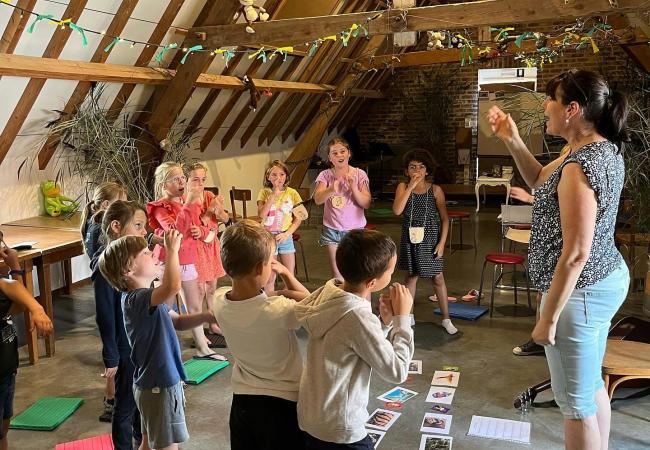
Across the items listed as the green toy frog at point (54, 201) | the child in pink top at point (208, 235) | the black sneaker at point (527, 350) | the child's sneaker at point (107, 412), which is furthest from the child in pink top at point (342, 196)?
the green toy frog at point (54, 201)

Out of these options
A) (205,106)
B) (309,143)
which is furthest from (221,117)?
(309,143)

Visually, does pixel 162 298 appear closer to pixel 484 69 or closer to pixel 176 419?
pixel 176 419

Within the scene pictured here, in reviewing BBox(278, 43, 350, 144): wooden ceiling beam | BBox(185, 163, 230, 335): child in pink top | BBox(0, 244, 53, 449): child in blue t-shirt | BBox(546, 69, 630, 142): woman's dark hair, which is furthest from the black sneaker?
BBox(278, 43, 350, 144): wooden ceiling beam

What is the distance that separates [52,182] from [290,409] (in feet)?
15.0

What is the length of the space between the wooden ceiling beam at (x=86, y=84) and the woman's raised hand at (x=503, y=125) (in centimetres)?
356

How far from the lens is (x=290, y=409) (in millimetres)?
1912

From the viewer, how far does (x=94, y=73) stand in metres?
5.09

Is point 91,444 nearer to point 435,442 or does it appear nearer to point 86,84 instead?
point 435,442

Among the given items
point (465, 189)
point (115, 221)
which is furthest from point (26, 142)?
point (465, 189)

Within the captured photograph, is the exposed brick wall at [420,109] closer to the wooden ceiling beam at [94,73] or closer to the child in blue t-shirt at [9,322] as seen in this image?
the wooden ceiling beam at [94,73]

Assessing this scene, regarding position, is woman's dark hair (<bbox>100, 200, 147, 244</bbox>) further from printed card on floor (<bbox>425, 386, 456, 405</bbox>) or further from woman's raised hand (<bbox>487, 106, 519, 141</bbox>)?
printed card on floor (<bbox>425, 386, 456, 405</bbox>)

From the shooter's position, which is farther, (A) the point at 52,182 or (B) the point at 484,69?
(B) the point at 484,69

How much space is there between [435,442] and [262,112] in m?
6.71

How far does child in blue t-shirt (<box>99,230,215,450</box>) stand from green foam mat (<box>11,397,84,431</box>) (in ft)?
4.17
